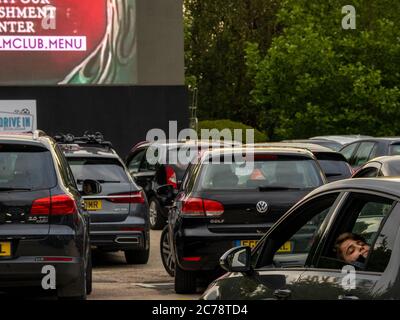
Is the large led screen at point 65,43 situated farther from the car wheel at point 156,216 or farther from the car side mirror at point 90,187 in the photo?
the car side mirror at point 90,187

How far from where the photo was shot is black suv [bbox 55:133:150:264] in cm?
1505

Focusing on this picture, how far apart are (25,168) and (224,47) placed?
51.6m

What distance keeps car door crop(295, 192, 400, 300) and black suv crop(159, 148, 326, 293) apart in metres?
5.82

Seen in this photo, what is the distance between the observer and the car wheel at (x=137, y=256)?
51.4 ft

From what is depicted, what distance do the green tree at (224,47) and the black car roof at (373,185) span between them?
54.5 meters

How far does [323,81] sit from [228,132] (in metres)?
3.84

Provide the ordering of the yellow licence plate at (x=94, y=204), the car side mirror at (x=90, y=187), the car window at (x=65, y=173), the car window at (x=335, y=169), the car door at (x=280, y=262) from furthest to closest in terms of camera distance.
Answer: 1. the car window at (x=335, y=169)
2. the yellow licence plate at (x=94, y=204)
3. the car side mirror at (x=90, y=187)
4. the car window at (x=65, y=173)
5. the car door at (x=280, y=262)

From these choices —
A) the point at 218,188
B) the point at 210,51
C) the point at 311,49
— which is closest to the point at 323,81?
the point at 311,49

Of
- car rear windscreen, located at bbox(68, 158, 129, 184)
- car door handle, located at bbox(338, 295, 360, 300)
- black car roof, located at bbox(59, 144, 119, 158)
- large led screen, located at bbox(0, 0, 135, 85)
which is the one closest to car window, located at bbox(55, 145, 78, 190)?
car rear windscreen, located at bbox(68, 158, 129, 184)

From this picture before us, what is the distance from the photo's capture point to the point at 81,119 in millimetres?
37125

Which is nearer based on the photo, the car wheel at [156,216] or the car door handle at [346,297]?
the car door handle at [346,297]

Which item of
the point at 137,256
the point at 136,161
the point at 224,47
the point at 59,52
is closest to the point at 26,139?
the point at 137,256

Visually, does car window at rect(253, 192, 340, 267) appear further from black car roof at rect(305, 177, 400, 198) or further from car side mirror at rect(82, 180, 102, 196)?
car side mirror at rect(82, 180, 102, 196)

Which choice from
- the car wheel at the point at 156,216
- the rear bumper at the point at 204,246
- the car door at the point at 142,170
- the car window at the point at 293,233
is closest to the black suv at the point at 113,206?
the rear bumper at the point at 204,246
